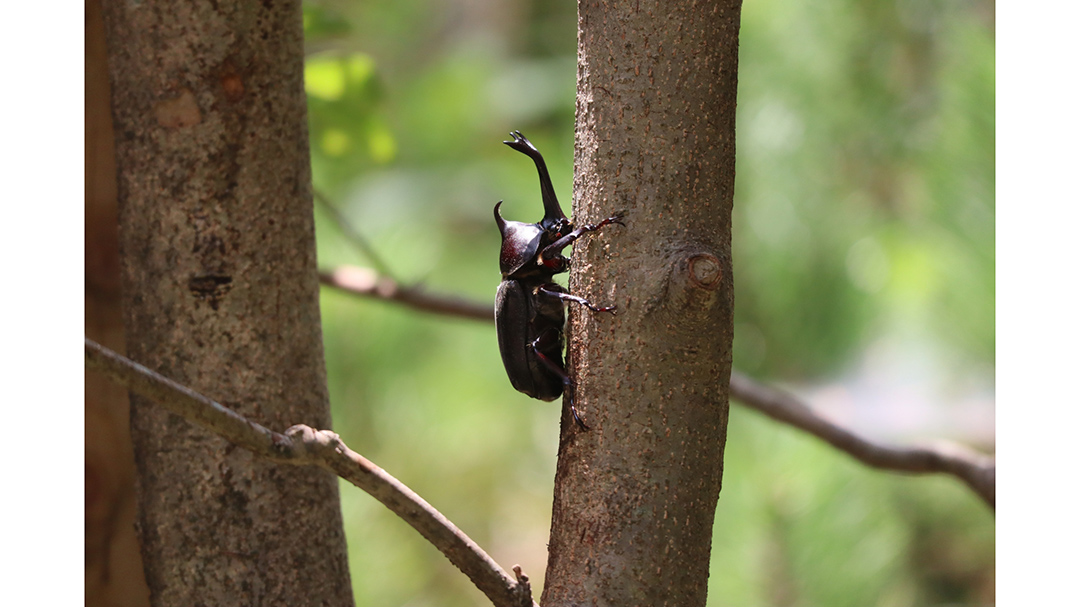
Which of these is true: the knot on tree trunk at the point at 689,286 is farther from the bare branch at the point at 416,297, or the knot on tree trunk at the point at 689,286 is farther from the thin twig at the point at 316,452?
the bare branch at the point at 416,297

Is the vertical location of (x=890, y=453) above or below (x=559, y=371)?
below

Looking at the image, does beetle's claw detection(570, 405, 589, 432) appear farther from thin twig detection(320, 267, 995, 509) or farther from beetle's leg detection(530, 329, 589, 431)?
thin twig detection(320, 267, 995, 509)

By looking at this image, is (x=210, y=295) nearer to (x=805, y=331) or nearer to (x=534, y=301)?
(x=534, y=301)

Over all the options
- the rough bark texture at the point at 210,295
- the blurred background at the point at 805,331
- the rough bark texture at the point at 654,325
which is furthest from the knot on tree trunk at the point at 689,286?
the blurred background at the point at 805,331

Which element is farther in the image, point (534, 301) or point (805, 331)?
point (805, 331)

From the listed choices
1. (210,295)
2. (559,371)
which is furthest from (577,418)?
(210,295)

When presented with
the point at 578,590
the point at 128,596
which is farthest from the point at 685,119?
the point at 128,596

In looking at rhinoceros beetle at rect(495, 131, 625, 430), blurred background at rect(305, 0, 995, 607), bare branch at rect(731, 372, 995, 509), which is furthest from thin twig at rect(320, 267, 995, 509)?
rhinoceros beetle at rect(495, 131, 625, 430)
